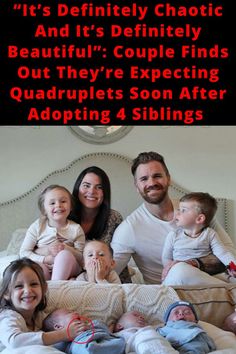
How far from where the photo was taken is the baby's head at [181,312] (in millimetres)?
1396

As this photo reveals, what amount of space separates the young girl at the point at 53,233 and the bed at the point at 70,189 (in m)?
0.93

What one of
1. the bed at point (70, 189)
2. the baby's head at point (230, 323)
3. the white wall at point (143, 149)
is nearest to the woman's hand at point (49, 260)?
the baby's head at point (230, 323)

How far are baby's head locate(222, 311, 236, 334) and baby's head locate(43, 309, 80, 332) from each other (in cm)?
49

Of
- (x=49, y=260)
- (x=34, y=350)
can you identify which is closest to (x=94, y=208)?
(x=49, y=260)

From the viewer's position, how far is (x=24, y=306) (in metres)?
1.38

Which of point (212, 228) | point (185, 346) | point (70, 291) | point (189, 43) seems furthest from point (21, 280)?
point (189, 43)

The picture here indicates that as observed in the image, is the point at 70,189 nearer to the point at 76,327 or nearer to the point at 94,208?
the point at 94,208

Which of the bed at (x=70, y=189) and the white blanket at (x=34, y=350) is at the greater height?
the bed at (x=70, y=189)

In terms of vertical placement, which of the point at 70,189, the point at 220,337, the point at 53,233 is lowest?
the point at 220,337

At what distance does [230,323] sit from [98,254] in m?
0.56

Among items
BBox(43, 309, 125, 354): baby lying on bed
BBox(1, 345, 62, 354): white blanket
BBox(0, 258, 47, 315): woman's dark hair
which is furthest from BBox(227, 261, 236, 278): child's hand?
BBox(1, 345, 62, 354): white blanket

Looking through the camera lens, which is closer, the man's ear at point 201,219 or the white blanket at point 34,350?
the white blanket at point 34,350

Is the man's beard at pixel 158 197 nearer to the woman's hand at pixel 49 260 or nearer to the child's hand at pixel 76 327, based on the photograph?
the woman's hand at pixel 49 260

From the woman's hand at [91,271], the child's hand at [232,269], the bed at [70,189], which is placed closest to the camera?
the woman's hand at [91,271]
